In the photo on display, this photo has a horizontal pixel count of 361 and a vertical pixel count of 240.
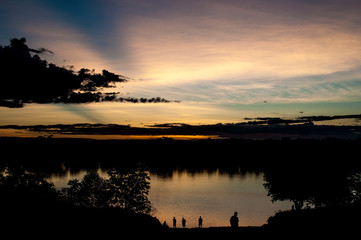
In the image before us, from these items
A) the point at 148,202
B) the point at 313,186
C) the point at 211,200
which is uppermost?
the point at 313,186

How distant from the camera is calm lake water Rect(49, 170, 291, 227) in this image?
11162cm

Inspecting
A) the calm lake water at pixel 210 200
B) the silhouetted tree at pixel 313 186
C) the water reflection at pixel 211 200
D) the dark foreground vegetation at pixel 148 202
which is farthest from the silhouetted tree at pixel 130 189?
the water reflection at pixel 211 200

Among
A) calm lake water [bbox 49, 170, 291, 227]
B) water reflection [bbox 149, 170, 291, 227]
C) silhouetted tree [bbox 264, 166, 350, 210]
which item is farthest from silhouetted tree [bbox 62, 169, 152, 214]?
water reflection [bbox 149, 170, 291, 227]

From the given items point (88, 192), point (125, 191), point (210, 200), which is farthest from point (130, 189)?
point (210, 200)

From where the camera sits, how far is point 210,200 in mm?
136375

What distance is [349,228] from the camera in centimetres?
2397

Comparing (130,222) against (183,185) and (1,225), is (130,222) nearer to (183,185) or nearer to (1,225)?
(1,225)

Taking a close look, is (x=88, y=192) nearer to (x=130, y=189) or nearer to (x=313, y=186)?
(x=130, y=189)

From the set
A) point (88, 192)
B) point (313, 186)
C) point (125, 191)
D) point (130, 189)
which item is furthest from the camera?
point (88, 192)

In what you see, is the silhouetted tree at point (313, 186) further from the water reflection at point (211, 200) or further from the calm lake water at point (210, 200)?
the water reflection at point (211, 200)

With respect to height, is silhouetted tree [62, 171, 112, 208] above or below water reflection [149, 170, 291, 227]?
above

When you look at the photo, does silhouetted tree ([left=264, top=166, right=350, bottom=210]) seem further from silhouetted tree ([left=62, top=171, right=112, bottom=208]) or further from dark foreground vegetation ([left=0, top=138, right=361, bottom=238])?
silhouetted tree ([left=62, top=171, right=112, bottom=208])

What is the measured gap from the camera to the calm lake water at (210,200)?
112 m

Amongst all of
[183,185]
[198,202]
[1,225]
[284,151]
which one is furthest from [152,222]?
[183,185]
